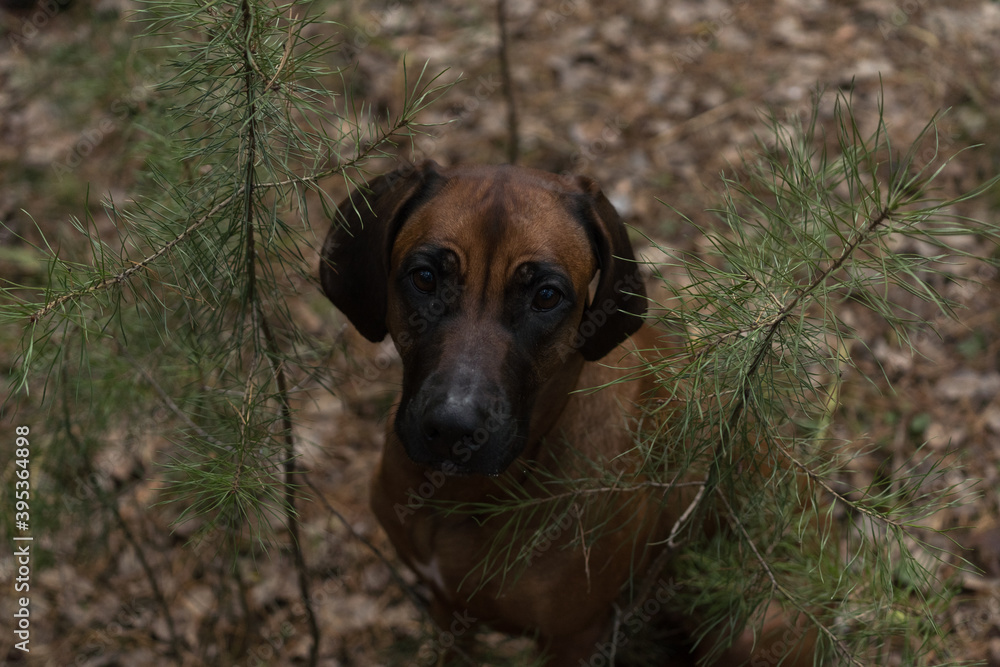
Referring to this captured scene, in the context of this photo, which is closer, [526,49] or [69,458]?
[69,458]

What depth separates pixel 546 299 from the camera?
117 inches

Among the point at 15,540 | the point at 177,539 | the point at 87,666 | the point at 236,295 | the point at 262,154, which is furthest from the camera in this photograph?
the point at 177,539

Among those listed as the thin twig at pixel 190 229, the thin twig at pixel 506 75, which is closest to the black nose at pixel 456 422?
the thin twig at pixel 190 229

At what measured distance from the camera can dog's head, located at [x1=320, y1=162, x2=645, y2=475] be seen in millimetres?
2787

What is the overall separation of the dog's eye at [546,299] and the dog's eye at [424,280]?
36cm

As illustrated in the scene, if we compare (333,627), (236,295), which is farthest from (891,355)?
(236,295)

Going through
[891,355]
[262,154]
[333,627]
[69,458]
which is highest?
[262,154]

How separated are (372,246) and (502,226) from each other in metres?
0.54

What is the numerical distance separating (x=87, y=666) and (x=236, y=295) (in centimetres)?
262

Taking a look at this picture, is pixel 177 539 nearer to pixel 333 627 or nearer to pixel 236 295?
pixel 333 627

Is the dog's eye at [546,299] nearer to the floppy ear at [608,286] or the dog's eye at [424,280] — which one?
the floppy ear at [608,286]

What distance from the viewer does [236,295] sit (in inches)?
121

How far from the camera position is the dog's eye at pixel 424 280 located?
2.96 metres

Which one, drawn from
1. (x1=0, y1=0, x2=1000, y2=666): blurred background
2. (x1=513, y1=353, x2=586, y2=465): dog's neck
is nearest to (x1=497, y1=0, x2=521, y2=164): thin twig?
(x1=0, y1=0, x2=1000, y2=666): blurred background
